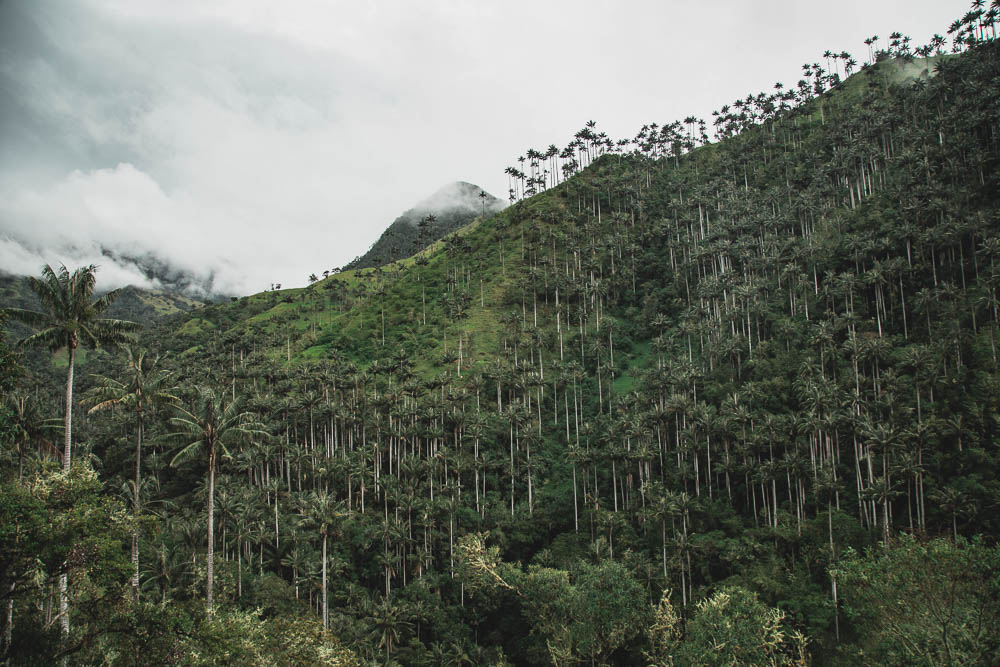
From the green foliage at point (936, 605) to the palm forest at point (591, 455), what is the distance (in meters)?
0.17

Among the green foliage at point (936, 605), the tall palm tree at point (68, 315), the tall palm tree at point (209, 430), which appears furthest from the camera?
the tall palm tree at point (209, 430)

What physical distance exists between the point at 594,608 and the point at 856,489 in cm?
4079

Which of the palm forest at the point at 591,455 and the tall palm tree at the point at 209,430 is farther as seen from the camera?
the tall palm tree at the point at 209,430

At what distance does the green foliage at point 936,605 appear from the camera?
805 inches

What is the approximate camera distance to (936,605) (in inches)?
831

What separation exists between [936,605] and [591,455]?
194 ft

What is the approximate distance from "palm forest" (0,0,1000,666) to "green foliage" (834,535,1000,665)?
0.55ft

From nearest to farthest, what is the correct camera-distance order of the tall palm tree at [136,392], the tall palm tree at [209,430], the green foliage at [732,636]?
the tall palm tree at [209,430] < the green foliage at [732,636] < the tall palm tree at [136,392]

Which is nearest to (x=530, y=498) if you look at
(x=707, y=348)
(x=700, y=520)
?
(x=700, y=520)

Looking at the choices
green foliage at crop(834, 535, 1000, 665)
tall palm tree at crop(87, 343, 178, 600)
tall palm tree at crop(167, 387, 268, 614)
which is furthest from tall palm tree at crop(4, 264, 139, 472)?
green foliage at crop(834, 535, 1000, 665)

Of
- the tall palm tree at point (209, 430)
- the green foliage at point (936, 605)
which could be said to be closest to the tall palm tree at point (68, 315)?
the tall palm tree at point (209, 430)

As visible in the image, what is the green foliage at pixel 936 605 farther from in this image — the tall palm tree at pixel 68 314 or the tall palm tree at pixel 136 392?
the tall palm tree at pixel 68 314

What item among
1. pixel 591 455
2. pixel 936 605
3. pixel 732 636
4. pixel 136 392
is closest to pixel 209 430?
pixel 136 392

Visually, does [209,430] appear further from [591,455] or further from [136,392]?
[591,455]
